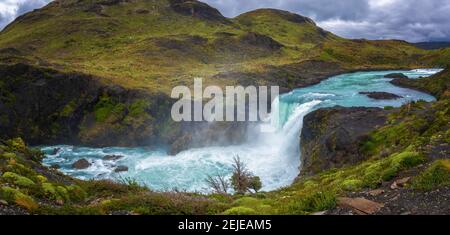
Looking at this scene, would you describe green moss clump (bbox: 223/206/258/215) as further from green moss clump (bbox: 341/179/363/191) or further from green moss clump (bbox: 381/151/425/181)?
green moss clump (bbox: 381/151/425/181)

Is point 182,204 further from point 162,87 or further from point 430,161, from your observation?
point 162,87

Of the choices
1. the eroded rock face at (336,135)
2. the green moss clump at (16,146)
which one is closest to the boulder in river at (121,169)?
the eroded rock face at (336,135)

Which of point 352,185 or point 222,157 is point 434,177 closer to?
point 352,185

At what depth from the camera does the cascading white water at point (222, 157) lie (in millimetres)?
43219

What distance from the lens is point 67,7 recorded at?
18338 cm

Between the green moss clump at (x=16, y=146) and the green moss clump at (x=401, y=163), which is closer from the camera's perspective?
the green moss clump at (x=401, y=163)

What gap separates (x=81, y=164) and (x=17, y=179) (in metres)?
35.7

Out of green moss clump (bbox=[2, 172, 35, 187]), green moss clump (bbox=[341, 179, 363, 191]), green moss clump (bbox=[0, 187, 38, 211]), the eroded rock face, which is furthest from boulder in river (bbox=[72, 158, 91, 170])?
green moss clump (bbox=[341, 179, 363, 191])

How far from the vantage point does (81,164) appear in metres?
50.4

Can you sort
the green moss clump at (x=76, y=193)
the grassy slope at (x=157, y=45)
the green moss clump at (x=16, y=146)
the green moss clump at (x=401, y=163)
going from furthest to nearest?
the grassy slope at (x=157, y=45) < the green moss clump at (x=16, y=146) < the green moss clump at (x=76, y=193) < the green moss clump at (x=401, y=163)

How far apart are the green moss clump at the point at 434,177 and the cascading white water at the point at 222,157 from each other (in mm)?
23850

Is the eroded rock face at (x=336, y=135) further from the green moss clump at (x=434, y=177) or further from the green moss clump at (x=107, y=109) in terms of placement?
the green moss clump at (x=107, y=109)

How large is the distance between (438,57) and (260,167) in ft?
311

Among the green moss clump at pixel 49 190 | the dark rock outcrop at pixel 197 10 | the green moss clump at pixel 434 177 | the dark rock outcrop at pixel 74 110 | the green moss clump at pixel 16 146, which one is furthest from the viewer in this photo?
the dark rock outcrop at pixel 197 10
